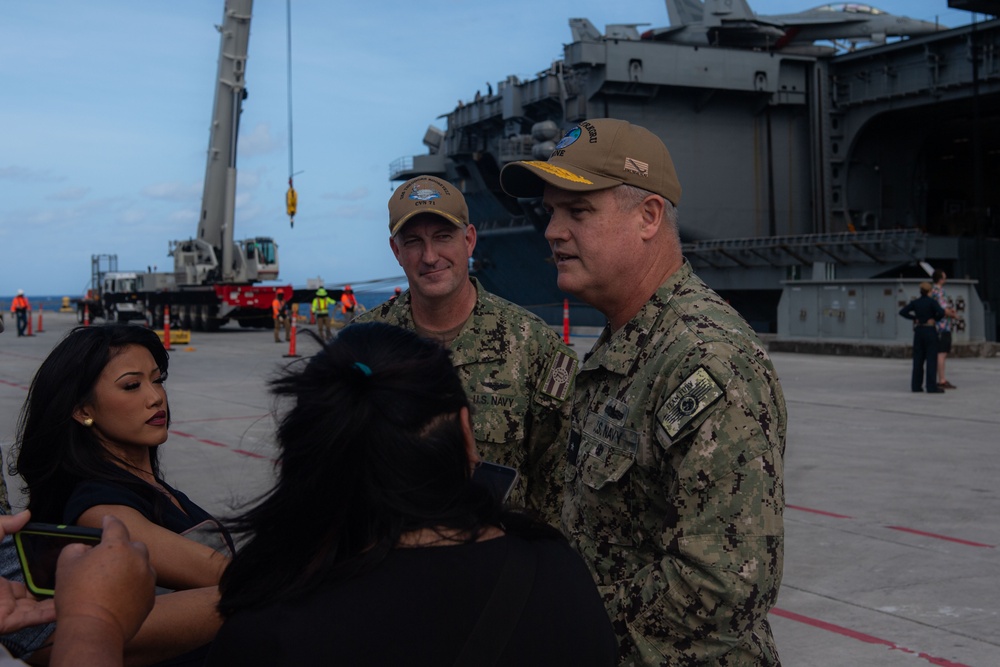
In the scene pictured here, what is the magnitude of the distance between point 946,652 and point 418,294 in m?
2.77

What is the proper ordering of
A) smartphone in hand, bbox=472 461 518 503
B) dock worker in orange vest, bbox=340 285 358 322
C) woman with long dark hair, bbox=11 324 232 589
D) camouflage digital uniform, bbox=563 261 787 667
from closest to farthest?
smartphone in hand, bbox=472 461 518 503
camouflage digital uniform, bbox=563 261 787 667
woman with long dark hair, bbox=11 324 232 589
dock worker in orange vest, bbox=340 285 358 322

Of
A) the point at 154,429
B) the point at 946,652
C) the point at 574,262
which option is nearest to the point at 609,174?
the point at 574,262

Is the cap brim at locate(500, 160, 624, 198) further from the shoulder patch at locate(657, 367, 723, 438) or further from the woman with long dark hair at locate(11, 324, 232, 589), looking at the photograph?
the woman with long dark hair at locate(11, 324, 232, 589)

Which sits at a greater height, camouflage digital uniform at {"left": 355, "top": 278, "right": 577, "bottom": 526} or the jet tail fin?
the jet tail fin

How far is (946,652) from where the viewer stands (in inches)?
166

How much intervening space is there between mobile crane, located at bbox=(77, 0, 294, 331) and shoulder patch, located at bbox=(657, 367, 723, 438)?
99.8 feet

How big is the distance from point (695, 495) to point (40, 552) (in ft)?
3.78

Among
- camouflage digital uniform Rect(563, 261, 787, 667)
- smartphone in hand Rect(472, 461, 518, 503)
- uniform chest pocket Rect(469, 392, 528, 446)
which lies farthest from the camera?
uniform chest pocket Rect(469, 392, 528, 446)

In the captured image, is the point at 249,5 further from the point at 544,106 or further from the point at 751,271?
the point at 751,271

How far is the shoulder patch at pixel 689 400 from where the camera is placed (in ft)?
5.85

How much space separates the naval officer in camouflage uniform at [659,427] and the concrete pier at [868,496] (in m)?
0.69

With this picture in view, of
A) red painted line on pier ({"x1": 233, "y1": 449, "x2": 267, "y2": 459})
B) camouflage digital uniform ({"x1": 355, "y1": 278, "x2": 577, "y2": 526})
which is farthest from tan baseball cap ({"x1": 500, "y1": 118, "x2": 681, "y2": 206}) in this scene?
red painted line on pier ({"x1": 233, "y1": 449, "x2": 267, "y2": 459})

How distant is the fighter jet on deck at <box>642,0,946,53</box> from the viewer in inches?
1164

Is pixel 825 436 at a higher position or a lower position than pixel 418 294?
lower
